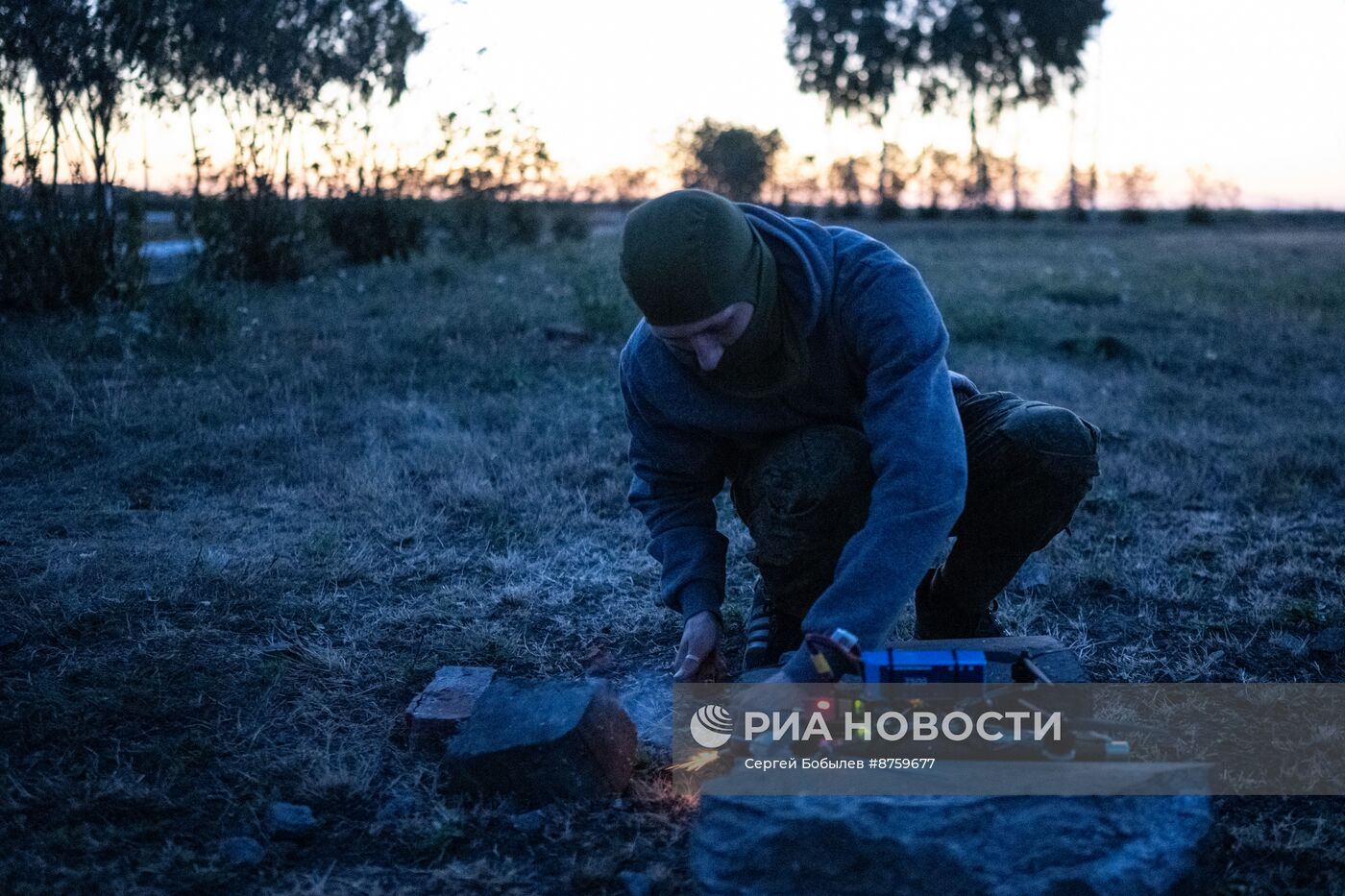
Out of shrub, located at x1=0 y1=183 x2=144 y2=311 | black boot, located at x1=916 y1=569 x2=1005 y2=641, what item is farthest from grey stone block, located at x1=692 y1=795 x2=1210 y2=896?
shrub, located at x1=0 y1=183 x2=144 y2=311

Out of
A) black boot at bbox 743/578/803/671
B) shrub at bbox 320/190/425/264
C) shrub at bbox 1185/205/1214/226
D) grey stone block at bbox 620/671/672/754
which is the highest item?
shrub at bbox 1185/205/1214/226

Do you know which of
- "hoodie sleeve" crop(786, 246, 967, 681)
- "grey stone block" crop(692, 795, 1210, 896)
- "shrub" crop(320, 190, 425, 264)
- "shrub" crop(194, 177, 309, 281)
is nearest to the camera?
"grey stone block" crop(692, 795, 1210, 896)

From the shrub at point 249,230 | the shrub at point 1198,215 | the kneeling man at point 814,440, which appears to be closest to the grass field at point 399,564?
the kneeling man at point 814,440

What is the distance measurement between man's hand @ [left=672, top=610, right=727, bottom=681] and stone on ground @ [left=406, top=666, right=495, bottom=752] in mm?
467

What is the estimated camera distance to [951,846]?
1.61m

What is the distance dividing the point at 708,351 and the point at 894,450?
0.40m

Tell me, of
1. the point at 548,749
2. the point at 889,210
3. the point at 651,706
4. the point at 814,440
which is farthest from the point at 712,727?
the point at 889,210

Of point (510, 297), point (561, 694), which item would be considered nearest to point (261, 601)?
point (561, 694)

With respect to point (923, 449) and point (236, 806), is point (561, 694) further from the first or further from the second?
point (923, 449)

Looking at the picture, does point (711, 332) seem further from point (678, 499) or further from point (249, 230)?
point (249, 230)

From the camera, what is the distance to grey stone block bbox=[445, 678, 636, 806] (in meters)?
2.04

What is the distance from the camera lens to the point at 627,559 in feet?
11.4

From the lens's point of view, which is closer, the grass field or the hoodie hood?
the grass field

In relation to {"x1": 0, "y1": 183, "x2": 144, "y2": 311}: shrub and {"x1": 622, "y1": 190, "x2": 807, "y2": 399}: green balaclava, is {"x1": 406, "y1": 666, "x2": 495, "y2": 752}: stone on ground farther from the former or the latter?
{"x1": 0, "y1": 183, "x2": 144, "y2": 311}: shrub
